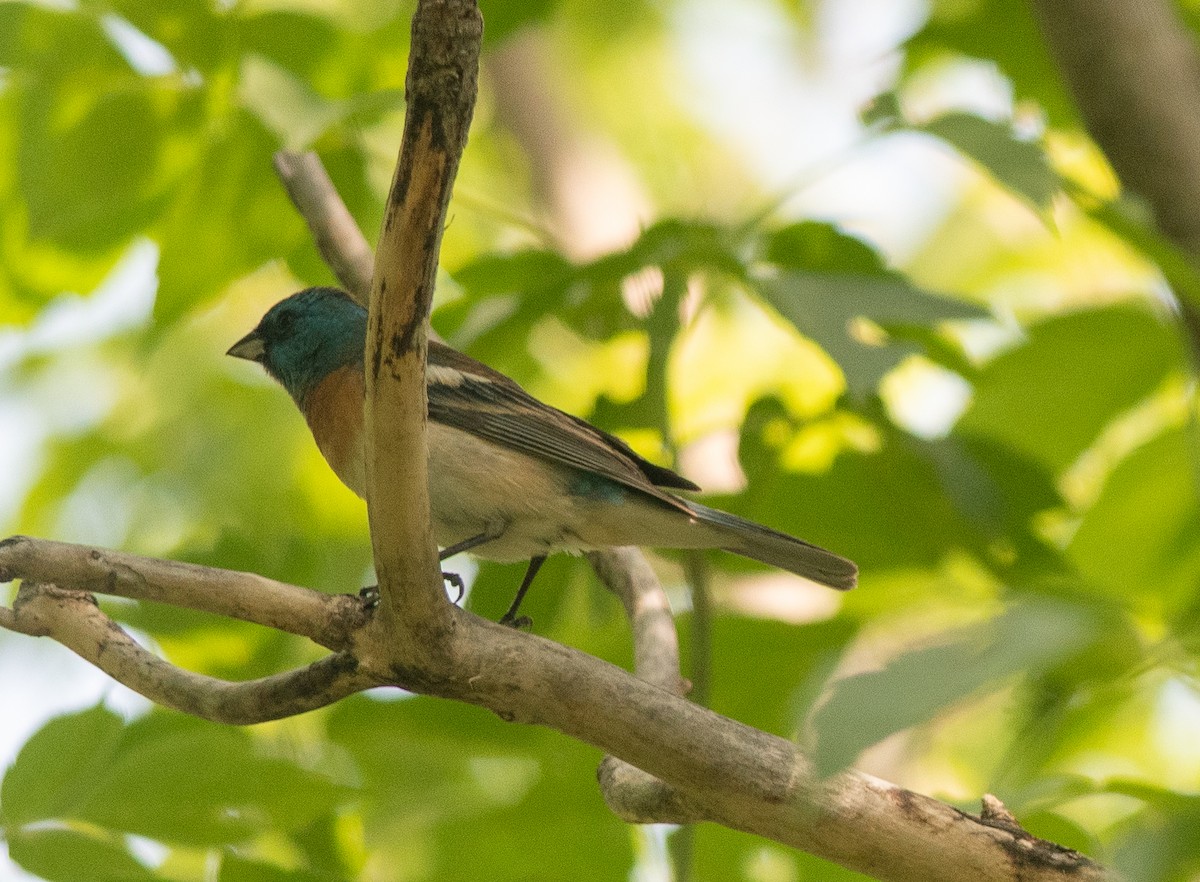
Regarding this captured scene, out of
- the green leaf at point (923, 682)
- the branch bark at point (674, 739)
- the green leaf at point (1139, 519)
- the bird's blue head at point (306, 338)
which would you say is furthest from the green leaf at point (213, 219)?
the green leaf at point (923, 682)

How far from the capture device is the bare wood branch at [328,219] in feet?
14.6

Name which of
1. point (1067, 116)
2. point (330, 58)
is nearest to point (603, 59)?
point (1067, 116)

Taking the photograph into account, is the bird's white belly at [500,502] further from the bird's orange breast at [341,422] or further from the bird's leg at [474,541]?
the bird's orange breast at [341,422]

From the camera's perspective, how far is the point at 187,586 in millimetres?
2777

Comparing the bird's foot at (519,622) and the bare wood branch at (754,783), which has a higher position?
the bird's foot at (519,622)

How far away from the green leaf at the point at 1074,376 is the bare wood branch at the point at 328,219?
2200 millimetres

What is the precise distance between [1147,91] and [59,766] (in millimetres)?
4026

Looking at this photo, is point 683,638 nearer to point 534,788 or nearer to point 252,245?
point 534,788

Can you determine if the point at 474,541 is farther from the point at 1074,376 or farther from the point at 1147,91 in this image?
the point at 1147,91

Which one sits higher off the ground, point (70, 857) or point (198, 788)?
point (198, 788)

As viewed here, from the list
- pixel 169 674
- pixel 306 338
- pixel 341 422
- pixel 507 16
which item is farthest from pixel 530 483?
pixel 169 674

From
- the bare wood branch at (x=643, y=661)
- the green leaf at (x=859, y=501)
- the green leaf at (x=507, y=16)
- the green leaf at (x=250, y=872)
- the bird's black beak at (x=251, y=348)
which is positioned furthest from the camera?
the bird's black beak at (x=251, y=348)

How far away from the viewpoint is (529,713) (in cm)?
292

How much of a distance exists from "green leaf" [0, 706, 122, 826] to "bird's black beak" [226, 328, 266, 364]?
294 centimetres
